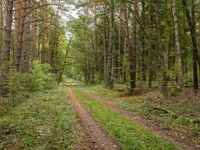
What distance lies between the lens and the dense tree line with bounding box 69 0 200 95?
1825cm

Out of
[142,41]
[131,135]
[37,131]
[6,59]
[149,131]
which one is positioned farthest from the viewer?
[142,41]

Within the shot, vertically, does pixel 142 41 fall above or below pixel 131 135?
above

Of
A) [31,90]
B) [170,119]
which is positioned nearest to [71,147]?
[170,119]

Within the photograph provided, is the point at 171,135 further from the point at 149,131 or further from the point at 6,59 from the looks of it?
the point at 6,59

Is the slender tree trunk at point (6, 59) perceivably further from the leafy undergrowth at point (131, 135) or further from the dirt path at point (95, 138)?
the leafy undergrowth at point (131, 135)

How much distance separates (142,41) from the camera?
96.3 ft

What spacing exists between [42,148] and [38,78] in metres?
15.5

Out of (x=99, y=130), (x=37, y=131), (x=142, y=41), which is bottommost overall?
(x=99, y=130)

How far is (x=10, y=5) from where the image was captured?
477 inches

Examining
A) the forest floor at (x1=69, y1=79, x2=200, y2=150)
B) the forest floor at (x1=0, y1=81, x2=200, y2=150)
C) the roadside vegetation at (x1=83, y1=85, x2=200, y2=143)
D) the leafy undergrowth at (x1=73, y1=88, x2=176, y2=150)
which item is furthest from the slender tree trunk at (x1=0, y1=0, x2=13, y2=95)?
the roadside vegetation at (x1=83, y1=85, x2=200, y2=143)

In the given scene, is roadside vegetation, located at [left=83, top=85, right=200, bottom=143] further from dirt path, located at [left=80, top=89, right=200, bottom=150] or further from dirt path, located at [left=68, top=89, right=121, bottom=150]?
dirt path, located at [left=68, top=89, right=121, bottom=150]

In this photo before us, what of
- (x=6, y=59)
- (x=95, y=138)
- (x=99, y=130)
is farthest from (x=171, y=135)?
(x=6, y=59)

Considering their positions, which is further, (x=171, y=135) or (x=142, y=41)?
(x=142, y=41)

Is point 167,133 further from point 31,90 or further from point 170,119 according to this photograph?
point 31,90
